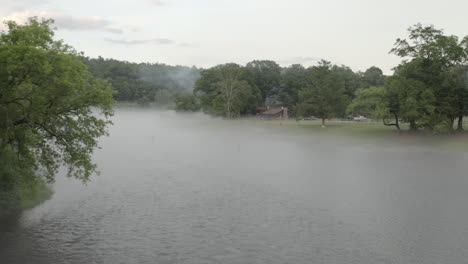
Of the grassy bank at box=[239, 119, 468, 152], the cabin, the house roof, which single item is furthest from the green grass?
the house roof

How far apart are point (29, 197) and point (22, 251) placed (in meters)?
11.3

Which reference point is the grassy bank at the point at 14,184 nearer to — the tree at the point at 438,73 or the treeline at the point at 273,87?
the tree at the point at 438,73

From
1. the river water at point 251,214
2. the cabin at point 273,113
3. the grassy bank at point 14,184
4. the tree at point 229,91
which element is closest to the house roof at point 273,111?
the cabin at point 273,113

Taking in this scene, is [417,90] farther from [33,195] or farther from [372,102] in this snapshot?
[33,195]

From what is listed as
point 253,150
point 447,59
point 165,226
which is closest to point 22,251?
point 165,226

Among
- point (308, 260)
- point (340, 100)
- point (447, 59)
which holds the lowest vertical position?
point (308, 260)

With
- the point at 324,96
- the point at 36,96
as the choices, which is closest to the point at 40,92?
the point at 36,96

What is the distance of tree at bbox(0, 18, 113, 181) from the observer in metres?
24.8

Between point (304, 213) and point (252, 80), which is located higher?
point (252, 80)

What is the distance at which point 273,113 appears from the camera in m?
158

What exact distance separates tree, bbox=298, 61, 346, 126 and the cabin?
43136mm

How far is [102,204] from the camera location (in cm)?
3362

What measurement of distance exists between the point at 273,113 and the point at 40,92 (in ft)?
438

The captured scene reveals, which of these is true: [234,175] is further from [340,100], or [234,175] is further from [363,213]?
[340,100]
